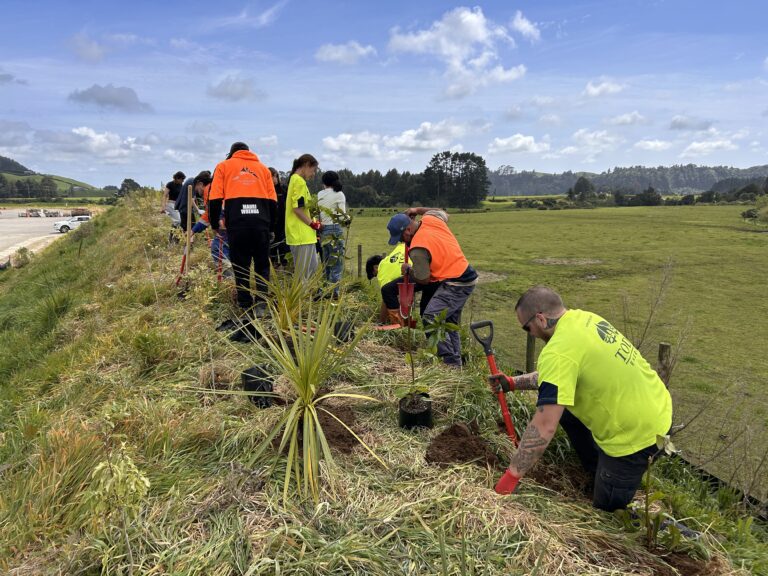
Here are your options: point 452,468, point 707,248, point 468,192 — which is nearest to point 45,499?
point 452,468

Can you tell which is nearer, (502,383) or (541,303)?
(541,303)

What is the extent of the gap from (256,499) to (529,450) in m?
1.39

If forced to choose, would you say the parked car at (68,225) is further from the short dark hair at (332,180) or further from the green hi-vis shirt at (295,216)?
the green hi-vis shirt at (295,216)

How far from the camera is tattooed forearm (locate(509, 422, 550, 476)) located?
233 centimetres

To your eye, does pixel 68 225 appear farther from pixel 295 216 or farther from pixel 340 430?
pixel 340 430

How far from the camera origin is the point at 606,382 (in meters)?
2.44

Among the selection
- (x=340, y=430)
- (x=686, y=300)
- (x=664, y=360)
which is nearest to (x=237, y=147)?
(x=340, y=430)

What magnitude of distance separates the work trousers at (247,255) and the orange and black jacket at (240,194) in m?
0.07

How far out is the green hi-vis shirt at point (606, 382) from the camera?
2.38m

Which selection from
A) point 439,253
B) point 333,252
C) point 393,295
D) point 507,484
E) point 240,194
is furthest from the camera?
point 333,252

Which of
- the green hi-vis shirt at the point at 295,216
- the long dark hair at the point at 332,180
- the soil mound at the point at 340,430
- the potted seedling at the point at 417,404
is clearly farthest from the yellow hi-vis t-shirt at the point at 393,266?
the soil mound at the point at 340,430

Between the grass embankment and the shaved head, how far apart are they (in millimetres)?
945

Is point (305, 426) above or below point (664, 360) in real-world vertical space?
above

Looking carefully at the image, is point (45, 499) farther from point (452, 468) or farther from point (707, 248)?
point (707, 248)
